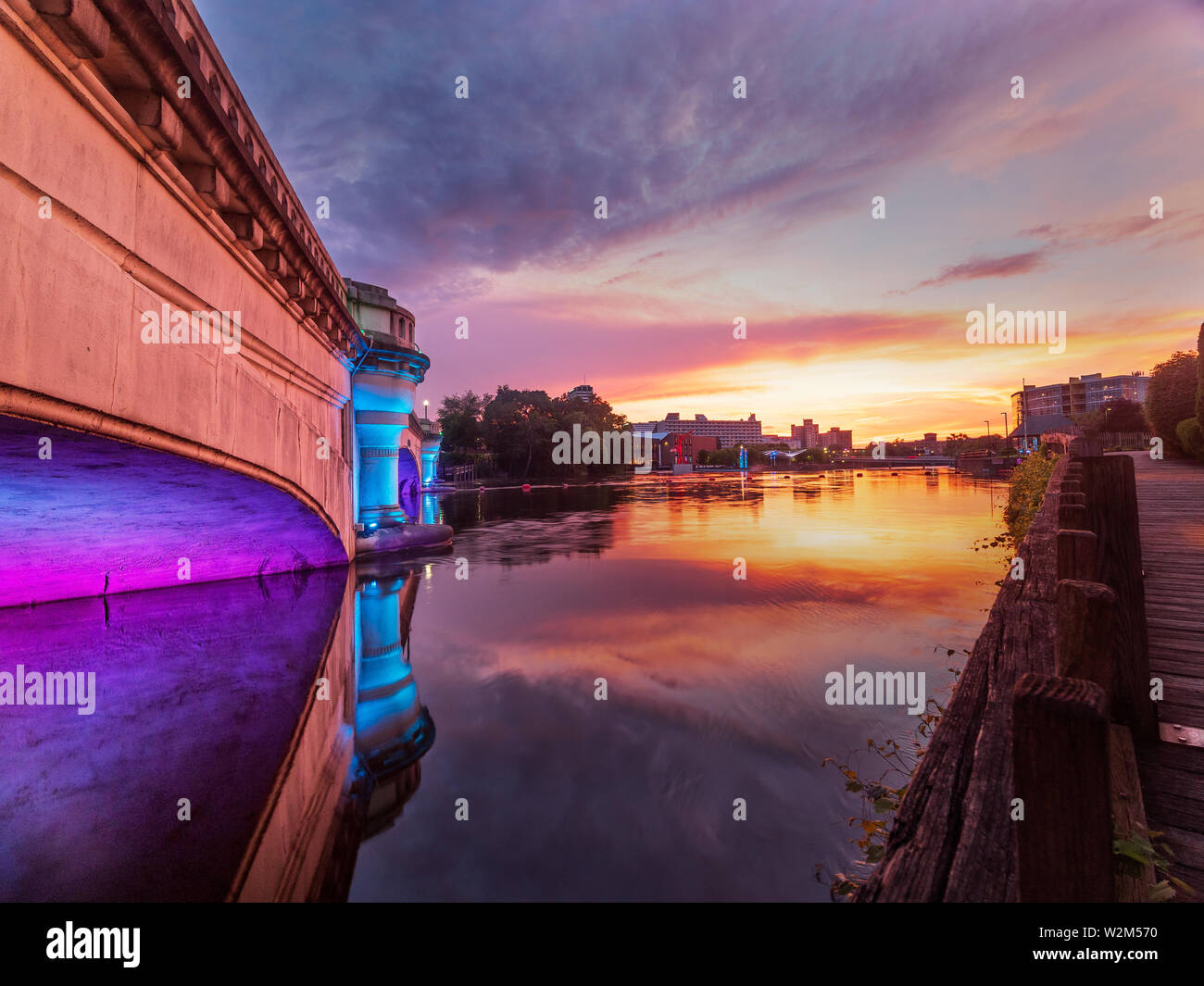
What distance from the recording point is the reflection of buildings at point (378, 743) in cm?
418

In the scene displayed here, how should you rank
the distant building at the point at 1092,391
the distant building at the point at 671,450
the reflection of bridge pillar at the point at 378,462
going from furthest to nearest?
1. the distant building at the point at 1092,391
2. the distant building at the point at 671,450
3. the reflection of bridge pillar at the point at 378,462

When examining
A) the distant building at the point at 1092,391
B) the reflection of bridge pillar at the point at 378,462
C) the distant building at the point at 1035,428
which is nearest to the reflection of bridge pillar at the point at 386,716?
the reflection of bridge pillar at the point at 378,462

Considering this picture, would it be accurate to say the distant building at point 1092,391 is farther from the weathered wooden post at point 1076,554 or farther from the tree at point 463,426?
the weathered wooden post at point 1076,554

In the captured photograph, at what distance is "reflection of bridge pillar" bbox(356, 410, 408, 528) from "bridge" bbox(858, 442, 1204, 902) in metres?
15.9

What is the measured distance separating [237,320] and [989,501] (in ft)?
131

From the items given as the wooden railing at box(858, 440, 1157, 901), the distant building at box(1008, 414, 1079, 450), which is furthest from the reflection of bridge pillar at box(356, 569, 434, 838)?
the distant building at box(1008, 414, 1079, 450)

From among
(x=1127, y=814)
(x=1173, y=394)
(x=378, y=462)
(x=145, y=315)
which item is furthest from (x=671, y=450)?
(x=1127, y=814)

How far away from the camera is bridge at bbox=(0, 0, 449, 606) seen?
148 inches

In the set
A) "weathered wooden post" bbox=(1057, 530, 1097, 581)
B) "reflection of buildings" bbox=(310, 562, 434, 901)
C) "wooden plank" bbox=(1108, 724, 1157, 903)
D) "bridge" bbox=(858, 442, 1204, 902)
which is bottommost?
"reflection of buildings" bbox=(310, 562, 434, 901)

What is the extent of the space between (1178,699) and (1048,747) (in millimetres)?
3773

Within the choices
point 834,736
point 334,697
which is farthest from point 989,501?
point 334,697

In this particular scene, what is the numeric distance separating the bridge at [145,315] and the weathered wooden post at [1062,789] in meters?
5.56

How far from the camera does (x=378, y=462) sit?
54.9 ft

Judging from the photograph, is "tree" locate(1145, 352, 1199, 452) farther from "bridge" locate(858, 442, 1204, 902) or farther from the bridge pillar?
the bridge pillar
